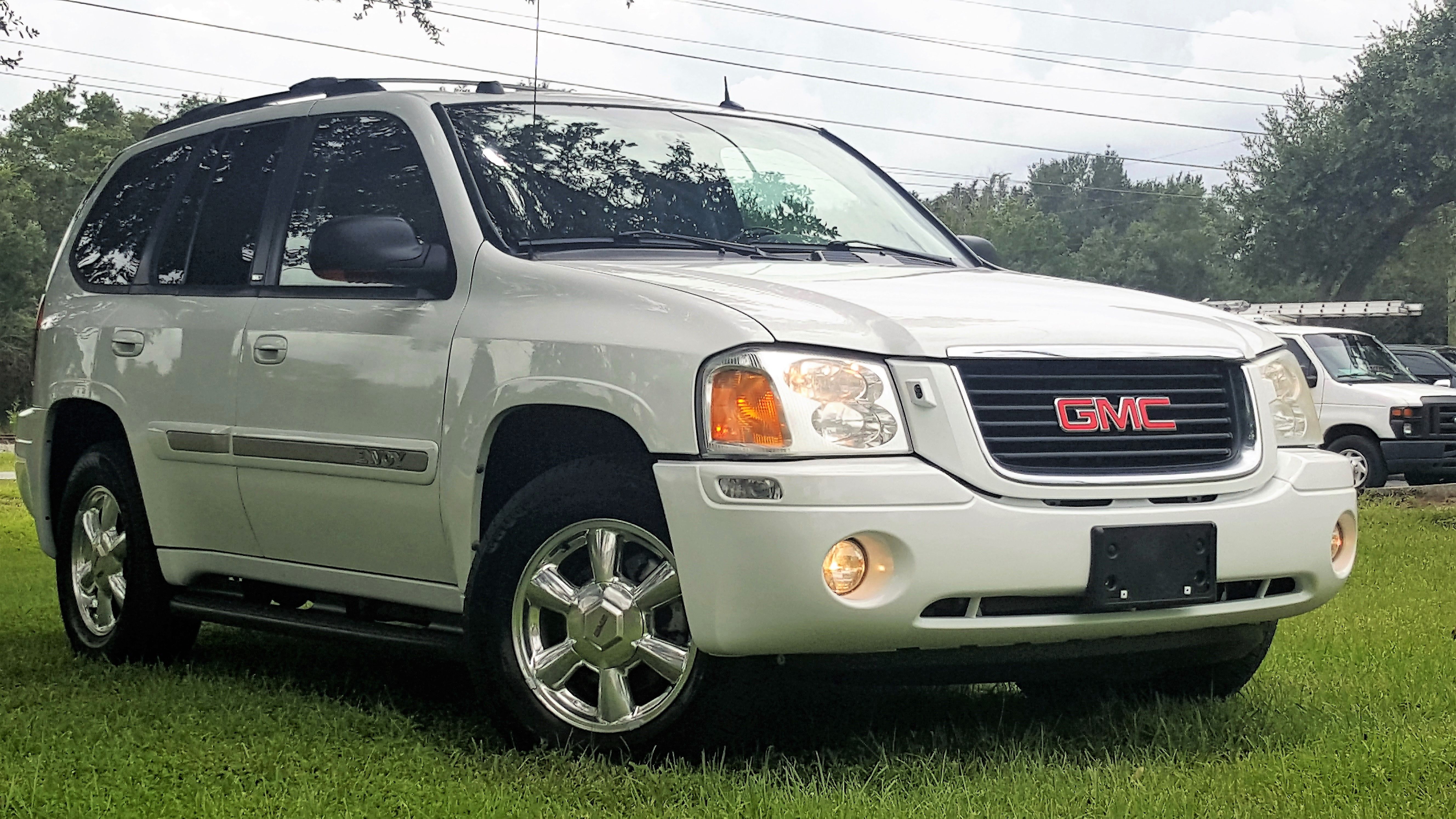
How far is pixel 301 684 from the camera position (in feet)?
19.6

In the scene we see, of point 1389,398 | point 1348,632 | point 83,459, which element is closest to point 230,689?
point 83,459

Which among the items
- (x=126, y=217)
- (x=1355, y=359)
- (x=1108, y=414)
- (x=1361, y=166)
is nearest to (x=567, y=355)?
(x=1108, y=414)

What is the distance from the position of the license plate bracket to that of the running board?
1.64 metres

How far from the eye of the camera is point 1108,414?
4379mm

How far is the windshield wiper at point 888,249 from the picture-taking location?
5.52 metres

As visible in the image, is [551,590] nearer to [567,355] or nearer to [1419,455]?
[567,355]

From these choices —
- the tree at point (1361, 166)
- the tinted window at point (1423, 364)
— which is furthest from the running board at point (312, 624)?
the tree at point (1361, 166)

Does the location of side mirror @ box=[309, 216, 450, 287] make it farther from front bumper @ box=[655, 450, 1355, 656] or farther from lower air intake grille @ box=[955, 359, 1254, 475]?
lower air intake grille @ box=[955, 359, 1254, 475]

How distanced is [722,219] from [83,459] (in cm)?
266

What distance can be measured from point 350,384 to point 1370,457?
47.5ft

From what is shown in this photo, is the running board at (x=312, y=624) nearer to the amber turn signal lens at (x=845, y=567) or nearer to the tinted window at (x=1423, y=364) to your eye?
the amber turn signal lens at (x=845, y=567)

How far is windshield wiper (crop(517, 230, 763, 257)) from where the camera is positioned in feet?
16.5

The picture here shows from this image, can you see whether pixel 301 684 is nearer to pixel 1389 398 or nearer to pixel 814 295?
pixel 814 295

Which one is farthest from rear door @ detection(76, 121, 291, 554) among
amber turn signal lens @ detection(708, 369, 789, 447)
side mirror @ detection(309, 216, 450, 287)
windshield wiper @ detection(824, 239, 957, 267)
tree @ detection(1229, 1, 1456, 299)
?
tree @ detection(1229, 1, 1456, 299)
